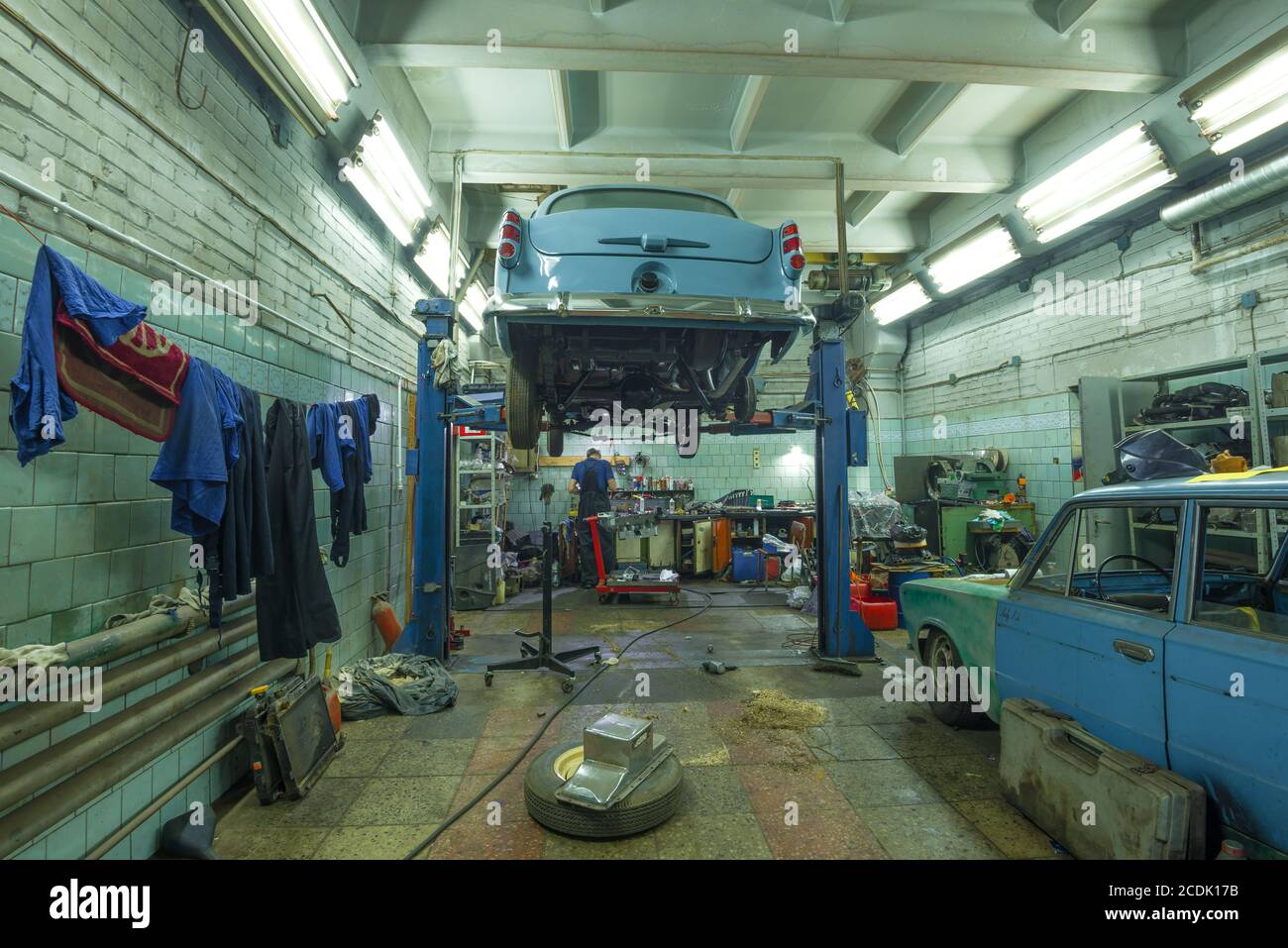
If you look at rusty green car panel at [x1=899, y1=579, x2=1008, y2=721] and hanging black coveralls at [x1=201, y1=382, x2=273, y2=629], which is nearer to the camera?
hanging black coveralls at [x1=201, y1=382, x2=273, y2=629]

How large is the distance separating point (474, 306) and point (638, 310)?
568cm

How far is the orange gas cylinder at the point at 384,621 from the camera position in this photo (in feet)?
14.6

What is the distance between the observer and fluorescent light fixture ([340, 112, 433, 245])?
13.4ft

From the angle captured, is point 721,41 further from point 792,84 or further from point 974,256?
point 974,256

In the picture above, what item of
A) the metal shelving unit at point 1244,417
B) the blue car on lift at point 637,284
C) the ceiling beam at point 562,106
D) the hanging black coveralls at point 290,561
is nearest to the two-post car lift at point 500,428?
the blue car on lift at point 637,284

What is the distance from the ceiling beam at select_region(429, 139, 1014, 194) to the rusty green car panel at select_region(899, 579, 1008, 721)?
4.14 metres

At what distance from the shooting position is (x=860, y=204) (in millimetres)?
6941

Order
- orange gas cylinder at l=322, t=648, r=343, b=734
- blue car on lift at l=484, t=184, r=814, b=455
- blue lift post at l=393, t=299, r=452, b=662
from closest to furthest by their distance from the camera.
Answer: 1. orange gas cylinder at l=322, t=648, r=343, b=734
2. blue car on lift at l=484, t=184, r=814, b=455
3. blue lift post at l=393, t=299, r=452, b=662

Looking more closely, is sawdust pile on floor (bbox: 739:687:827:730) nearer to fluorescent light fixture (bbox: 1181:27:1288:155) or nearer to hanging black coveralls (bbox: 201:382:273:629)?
hanging black coveralls (bbox: 201:382:273:629)

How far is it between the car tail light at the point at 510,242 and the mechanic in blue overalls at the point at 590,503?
178 inches

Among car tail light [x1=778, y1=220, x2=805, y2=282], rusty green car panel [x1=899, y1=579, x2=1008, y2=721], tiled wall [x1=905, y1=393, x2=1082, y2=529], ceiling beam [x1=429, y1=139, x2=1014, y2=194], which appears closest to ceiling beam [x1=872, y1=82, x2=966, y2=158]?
ceiling beam [x1=429, y1=139, x2=1014, y2=194]

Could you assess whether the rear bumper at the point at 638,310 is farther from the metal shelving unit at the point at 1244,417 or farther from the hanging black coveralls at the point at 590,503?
the hanging black coveralls at the point at 590,503

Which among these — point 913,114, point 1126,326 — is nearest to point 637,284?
point 913,114

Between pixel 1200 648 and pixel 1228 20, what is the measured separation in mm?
5100
